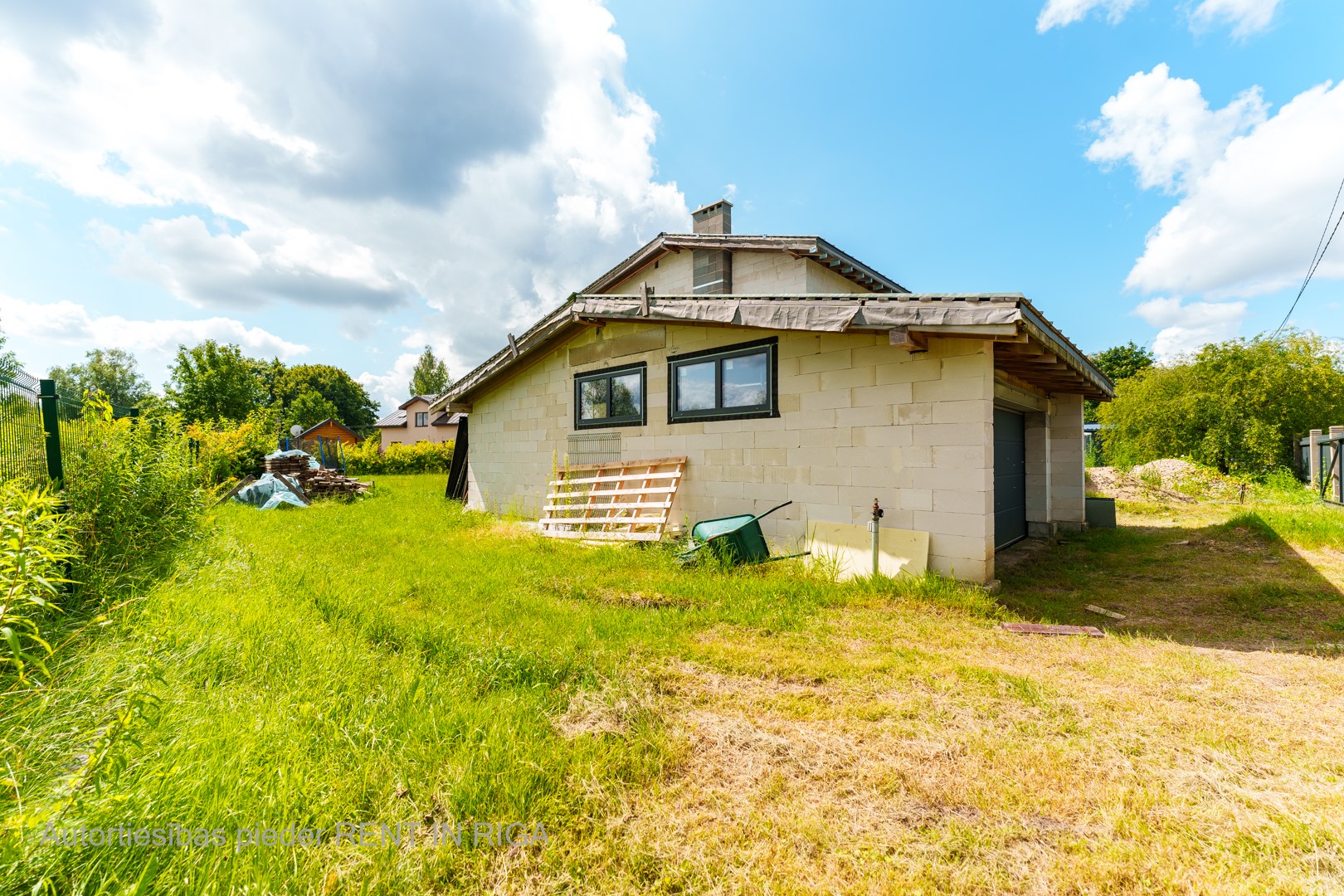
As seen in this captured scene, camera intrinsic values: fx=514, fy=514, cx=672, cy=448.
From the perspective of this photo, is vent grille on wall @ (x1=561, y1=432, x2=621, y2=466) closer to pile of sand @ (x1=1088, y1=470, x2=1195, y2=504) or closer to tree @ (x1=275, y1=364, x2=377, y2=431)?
pile of sand @ (x1=1088, y1=470, x2=1195, y2=504)

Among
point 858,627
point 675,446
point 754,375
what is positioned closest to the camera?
point 858,627

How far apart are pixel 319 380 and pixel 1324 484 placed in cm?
7070

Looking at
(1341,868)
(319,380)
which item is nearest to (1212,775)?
(1341,868)

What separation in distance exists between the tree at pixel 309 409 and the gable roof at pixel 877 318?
48.9m

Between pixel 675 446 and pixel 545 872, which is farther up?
pixel 675 446

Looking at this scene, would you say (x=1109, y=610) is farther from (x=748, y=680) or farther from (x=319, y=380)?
(x=319, y=380)

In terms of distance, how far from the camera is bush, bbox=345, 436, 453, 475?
83.2 ft

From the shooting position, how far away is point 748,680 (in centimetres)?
338

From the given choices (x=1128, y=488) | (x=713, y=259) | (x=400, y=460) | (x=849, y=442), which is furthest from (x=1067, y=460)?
(x=400, y=460)

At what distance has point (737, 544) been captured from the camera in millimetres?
6137

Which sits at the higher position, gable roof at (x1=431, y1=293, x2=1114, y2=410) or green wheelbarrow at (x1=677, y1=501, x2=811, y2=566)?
gable roof at (x1=431, y1=293, x2=1114, y2=410)

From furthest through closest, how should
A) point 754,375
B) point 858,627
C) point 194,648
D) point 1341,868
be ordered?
point 754,375 → point 858,627 → point 194,648 → point 1341,868

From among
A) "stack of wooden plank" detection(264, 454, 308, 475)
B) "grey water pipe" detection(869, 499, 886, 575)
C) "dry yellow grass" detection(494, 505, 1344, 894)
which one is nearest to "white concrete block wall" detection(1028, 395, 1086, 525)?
"grey water pipe" detection(869, 499, 886, 575)

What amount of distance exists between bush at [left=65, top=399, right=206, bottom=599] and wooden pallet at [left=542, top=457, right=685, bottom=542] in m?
4.61
